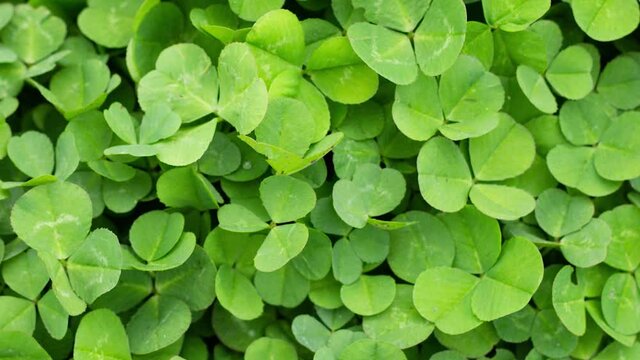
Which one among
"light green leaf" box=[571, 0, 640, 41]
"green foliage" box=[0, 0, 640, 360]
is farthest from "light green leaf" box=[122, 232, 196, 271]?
"light green leaf" box=[571, 0, 640, 41]

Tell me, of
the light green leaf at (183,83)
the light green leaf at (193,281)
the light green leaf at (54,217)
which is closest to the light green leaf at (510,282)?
the light green leaf at (193,281)

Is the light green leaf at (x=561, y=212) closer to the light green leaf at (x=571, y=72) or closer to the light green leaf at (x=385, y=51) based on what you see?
the light green leaf at (x=571, y=72)

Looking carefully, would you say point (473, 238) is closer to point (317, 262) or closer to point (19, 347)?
point (317, 262)

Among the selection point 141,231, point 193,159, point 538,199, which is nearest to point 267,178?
point 193,159

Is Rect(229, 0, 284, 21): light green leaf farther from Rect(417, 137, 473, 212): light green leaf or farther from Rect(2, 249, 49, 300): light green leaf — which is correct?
Rect(2, 249, 49, 300): light green leaf

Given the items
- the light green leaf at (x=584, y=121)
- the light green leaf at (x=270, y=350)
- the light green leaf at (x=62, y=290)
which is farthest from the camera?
the light green leaf at (x=584, y=121)

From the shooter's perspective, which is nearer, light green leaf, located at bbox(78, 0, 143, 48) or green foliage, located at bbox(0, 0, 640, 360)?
green foliage, located at bbox(0, 0, 640, 360)
